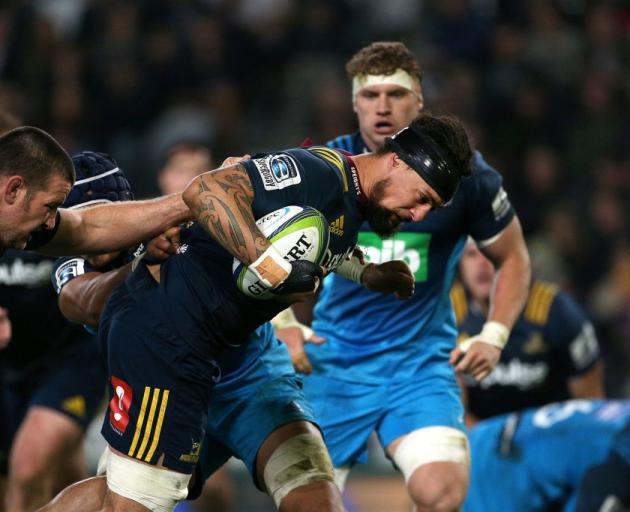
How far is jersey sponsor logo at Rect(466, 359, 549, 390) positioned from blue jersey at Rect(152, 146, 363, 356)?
9.62 feet

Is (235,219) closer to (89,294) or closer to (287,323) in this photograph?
(89,294)

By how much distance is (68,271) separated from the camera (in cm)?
528

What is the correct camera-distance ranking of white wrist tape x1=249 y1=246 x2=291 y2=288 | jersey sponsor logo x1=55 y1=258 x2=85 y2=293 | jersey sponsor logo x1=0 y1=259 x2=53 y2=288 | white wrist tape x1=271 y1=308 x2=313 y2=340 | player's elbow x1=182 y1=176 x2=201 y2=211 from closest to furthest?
1. white wrist tape x1=249 y1=246 x2=291 y2=288
2. player's elbow x1=182 y1=176 x2=201 y2=211
3. jersey sponsor logo x1=55 y1=258 x2=85 y2=293
4. white wrist tape x1=271 y1=308 x2=313 y2=340
5. jersey sponsor logo x1=0 y1=259 x2=53 y2=288

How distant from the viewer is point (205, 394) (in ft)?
15.6

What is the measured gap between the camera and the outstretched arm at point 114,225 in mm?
4754

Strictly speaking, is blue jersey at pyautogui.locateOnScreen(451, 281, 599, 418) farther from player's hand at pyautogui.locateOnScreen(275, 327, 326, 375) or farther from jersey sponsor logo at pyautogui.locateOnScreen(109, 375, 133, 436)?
jersey sponsor logo at pyautogui.locateOnScreen(109, 375, 133, 436)

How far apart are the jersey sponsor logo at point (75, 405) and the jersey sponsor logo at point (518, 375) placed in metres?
2.32

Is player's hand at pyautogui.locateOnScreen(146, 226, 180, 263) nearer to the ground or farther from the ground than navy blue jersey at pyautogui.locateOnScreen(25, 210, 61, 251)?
nearer to the ground

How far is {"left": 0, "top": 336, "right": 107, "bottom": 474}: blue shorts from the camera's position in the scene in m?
6.80

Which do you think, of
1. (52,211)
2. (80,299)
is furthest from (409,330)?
(52,211)

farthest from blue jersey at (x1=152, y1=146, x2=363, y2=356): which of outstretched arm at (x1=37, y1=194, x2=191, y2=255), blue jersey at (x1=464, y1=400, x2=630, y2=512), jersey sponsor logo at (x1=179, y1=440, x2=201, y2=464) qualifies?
blue jersey at (x1=464, y1=400, x2=630, y2=512)

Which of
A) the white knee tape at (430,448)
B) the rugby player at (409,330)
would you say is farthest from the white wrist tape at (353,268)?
the white knee tape at (430,448)

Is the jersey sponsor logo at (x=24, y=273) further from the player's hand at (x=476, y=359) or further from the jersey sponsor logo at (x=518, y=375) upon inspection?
the jersey sponsor logo at (x=518, y=375)

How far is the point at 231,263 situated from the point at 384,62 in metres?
1.95
